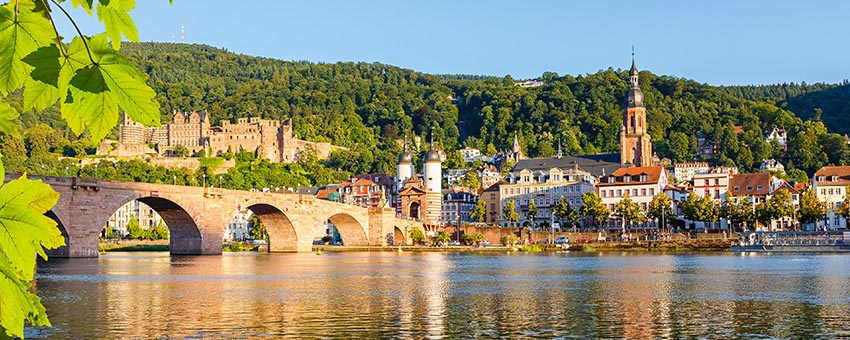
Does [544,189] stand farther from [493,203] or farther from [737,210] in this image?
[737,210]

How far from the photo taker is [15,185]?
2.47m

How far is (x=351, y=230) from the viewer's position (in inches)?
3812

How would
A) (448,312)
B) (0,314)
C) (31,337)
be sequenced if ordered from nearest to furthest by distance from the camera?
(0,314) < (31,337) < (448,312)

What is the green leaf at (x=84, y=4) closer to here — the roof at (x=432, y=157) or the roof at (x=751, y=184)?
the roof at (x=432, y=157)

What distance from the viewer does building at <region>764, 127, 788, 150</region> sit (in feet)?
531

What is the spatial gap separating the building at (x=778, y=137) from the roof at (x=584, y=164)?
3564cm

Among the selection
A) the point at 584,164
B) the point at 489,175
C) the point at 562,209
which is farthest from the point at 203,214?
the point at 489,175

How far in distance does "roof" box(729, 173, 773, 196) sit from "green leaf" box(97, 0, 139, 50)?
363ft

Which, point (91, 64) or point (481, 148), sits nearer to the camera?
point (91, 64)

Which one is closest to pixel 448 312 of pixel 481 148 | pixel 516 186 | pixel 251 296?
pixel 251 296

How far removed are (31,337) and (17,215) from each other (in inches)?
825

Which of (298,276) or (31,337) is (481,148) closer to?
(298,276)

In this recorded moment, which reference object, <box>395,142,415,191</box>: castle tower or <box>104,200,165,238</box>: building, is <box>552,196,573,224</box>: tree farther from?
<box>104,200,165,238</box>: building

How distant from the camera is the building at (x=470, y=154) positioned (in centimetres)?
18243
